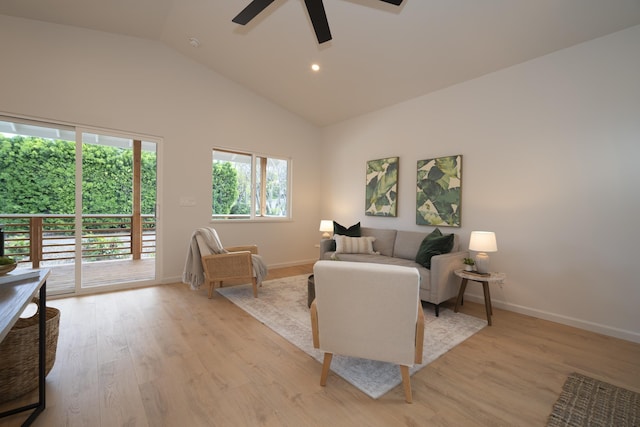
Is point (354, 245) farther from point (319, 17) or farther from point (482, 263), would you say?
point (319, 17)

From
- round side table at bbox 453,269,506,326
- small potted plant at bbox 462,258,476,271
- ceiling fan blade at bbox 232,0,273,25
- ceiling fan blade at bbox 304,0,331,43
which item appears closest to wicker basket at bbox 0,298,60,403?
ceiling fan blade at bbox 232,0,273,25

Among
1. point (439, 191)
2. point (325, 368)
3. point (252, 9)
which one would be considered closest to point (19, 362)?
point (325, 368)

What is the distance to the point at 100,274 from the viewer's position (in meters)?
4.49

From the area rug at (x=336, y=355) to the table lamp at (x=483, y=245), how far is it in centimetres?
61

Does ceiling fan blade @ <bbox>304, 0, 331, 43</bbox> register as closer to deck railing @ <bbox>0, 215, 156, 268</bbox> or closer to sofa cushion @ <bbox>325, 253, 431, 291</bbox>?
sofa cushion @ <bbox>325, 253, 431, 291</bbox>

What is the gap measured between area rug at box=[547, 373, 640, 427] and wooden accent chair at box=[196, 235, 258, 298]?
3050 millimetres

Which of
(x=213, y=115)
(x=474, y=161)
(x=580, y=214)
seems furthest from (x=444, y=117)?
(x=213, y=115)

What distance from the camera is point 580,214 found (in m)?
2.85

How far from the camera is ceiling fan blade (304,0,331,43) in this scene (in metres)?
2.02

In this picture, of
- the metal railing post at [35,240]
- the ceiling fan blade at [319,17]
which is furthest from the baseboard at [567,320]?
the metal railing post at [35,240]

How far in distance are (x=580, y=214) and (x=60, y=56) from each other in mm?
6271

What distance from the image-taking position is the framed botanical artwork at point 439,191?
3.77 meters

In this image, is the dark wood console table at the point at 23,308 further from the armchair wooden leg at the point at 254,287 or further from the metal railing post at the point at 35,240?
the metal railing post at the point at 35,240

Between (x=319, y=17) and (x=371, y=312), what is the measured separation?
223 centimetres
